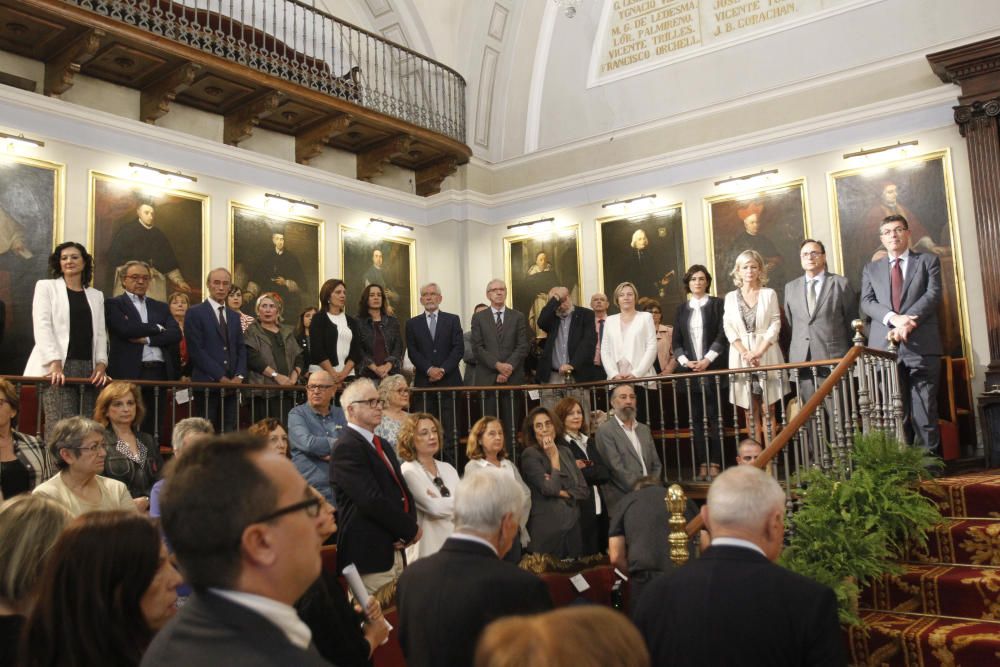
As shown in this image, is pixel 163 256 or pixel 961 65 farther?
pixel 163 256

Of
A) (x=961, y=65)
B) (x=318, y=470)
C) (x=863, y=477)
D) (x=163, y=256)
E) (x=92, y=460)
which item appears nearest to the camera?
(x=92, y=460)

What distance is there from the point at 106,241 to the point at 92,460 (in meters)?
5.86

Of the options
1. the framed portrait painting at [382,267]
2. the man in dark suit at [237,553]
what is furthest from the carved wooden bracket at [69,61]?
the man in dark suit at [237,553]

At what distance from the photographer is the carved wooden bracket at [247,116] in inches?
423

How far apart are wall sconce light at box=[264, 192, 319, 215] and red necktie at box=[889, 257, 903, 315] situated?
7140 millimetres

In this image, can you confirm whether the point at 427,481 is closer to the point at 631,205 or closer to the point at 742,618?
the point at 742,618

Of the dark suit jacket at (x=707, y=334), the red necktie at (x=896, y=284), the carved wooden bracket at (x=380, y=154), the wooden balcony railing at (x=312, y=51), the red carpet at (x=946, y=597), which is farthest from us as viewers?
the carved wooden bracket at (x=380, y=154)

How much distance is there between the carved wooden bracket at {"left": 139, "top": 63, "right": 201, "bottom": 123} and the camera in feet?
32.6

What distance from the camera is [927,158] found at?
32.8 ft

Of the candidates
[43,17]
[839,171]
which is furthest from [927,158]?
[43,17]

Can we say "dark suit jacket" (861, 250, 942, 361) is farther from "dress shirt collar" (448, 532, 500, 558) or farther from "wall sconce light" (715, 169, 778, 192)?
"dress shirt collar" (448, 532, 500, 558)

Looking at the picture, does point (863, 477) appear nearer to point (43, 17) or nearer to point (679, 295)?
point (679, 295)

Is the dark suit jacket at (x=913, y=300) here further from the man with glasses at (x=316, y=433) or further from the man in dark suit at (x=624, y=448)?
the man with glasses at (x=316, y=433)

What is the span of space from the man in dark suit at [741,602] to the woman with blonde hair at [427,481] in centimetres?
289
